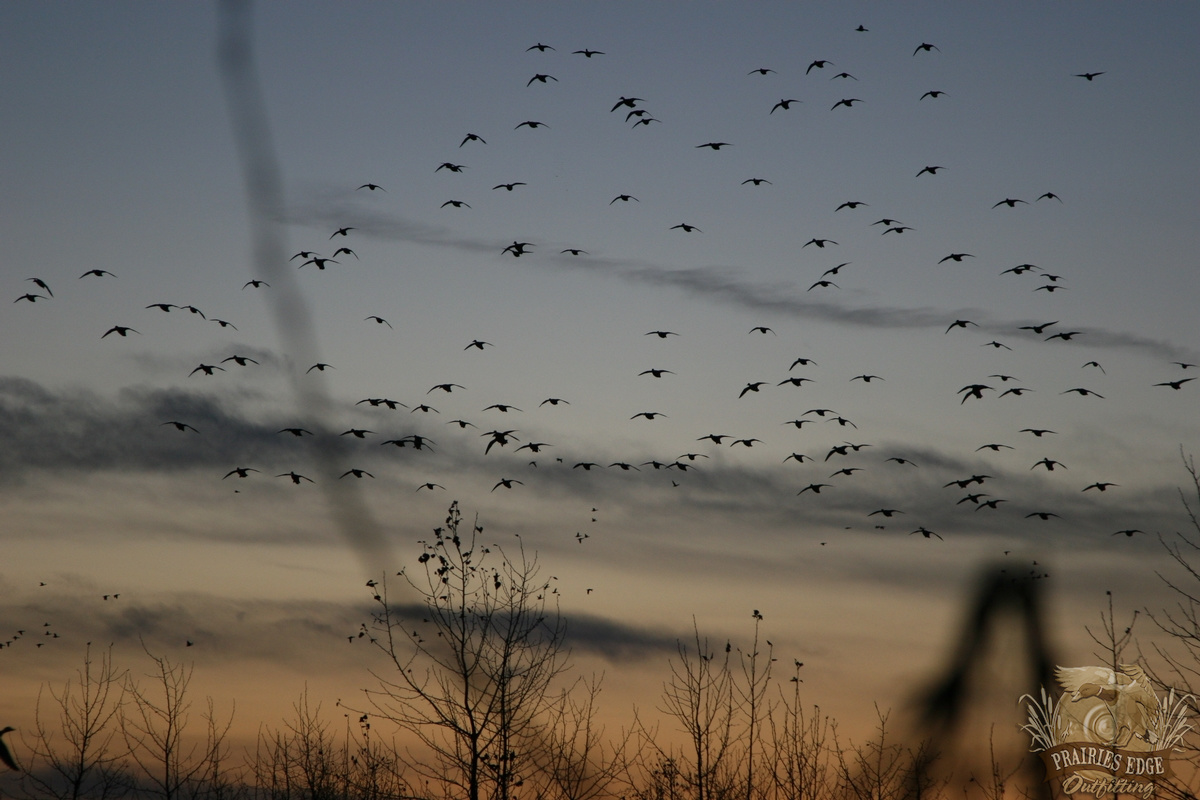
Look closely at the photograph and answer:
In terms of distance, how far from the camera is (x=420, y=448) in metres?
24.2

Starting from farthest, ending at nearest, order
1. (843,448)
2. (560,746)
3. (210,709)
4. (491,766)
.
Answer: (210,709) < (843,448) < (560,746) < (491,766)

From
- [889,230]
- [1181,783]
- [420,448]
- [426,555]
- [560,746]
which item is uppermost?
[889,230]

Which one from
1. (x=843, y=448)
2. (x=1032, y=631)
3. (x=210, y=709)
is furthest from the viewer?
(x=1032, y=631)

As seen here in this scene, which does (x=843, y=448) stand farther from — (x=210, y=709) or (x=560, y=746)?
(x=210, y=709)

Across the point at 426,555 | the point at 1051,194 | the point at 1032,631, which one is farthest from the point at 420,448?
the point at 1032,631

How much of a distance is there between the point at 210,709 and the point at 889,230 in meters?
21.7

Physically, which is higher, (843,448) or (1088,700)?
(843,448)

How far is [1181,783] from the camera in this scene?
1898 cm

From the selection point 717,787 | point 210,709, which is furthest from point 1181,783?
point 210,709

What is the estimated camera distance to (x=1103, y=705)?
25.1 m

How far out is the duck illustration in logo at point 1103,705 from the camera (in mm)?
21922

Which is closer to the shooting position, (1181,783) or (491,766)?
(1181,783)

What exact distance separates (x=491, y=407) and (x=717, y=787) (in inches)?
→ 389

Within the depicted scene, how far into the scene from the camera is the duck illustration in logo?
21.9 meters
